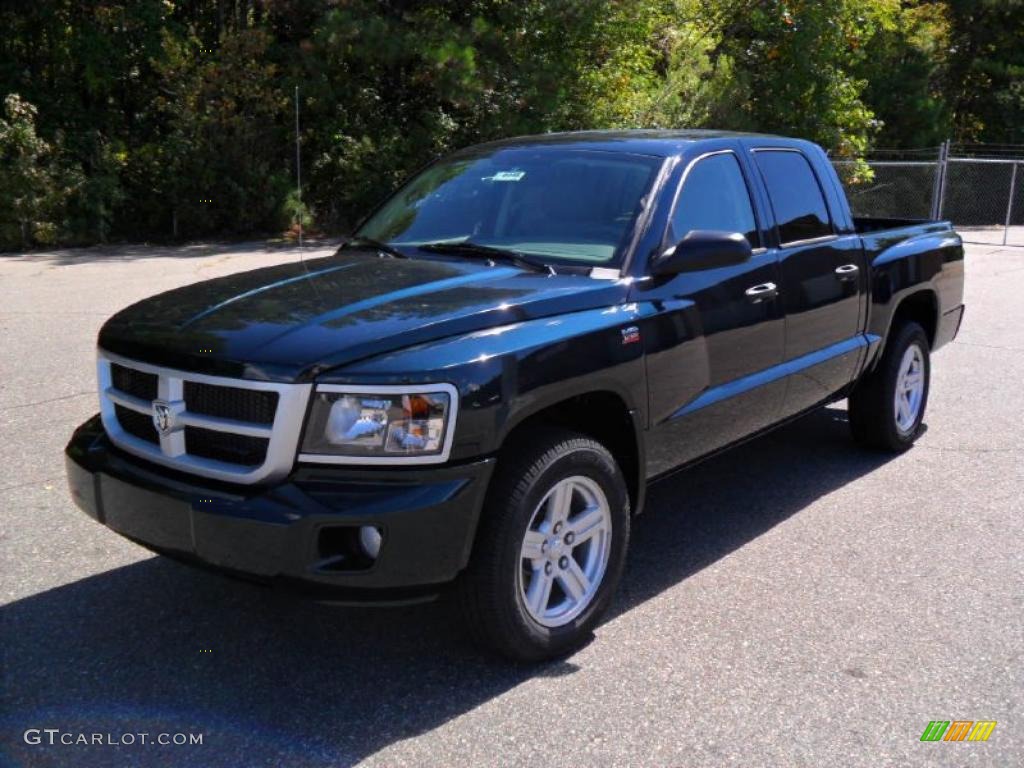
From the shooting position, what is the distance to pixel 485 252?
4375 mm

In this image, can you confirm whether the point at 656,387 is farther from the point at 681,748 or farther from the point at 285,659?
the point at 285,659

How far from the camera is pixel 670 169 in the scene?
14.7 ft

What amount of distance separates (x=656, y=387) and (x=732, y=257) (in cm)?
58

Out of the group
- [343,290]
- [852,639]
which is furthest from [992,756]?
[343,290]

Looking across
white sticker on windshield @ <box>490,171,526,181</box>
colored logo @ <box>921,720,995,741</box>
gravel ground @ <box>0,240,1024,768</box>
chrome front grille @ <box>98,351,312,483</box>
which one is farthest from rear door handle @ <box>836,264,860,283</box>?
chrome front grille @ <box>98,351,312,483</box>

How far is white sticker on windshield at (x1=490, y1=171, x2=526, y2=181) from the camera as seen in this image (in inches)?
186

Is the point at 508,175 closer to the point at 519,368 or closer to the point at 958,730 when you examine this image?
the point at 519,368

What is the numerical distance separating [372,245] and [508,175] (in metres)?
0.70

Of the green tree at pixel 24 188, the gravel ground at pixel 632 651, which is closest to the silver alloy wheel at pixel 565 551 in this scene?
the gravel ground at pixel 632 651

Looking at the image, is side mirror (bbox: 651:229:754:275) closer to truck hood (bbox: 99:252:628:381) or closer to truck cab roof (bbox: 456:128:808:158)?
truck hood (bbox: 99:252:628:381)

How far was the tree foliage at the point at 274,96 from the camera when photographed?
18.2 m

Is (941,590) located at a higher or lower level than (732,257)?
lower

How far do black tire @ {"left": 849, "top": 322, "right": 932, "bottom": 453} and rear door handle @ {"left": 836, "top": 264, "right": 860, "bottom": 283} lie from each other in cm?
74

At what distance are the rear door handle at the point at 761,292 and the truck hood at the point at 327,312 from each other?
2.99 ft
